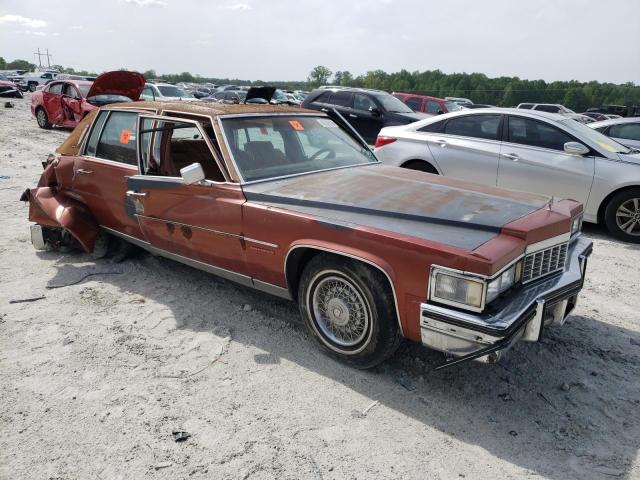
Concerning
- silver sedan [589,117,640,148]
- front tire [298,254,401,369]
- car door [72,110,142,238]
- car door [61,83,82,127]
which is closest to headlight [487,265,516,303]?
front tire [298,254,401,369]

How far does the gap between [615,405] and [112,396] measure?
10.2 feet

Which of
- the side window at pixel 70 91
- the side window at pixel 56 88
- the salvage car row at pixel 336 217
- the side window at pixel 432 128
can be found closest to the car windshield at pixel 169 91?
the side window at pixel 70 91

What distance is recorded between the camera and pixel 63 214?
5.00 metres

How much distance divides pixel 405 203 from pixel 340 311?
84 cm

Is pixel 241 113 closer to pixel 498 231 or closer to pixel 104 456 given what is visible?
pixel 498 231

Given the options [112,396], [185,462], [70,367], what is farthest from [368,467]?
[70,367]

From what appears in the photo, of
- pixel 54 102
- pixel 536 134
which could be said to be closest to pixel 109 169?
pixel 536 134

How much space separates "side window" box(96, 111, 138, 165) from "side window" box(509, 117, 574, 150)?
4840 millimetres

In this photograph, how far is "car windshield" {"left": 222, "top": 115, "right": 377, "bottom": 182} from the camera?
12.6 feet

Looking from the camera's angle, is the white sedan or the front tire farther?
the white sedan

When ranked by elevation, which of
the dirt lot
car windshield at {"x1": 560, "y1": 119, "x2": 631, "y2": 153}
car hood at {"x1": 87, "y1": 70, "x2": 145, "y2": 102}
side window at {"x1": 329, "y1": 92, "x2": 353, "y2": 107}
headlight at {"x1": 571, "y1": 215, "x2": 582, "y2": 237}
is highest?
side window at {"x1": 329, "y1": 92, "x2": 353, "y2": 107}

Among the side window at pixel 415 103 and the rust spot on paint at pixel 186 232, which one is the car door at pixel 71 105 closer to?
the side window at pixel 415 103

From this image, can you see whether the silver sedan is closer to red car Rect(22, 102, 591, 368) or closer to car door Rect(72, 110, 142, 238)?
red car Rect(22, 102, 591, 368)

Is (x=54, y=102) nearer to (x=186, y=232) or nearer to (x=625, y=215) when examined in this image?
(x=186, y=232)
